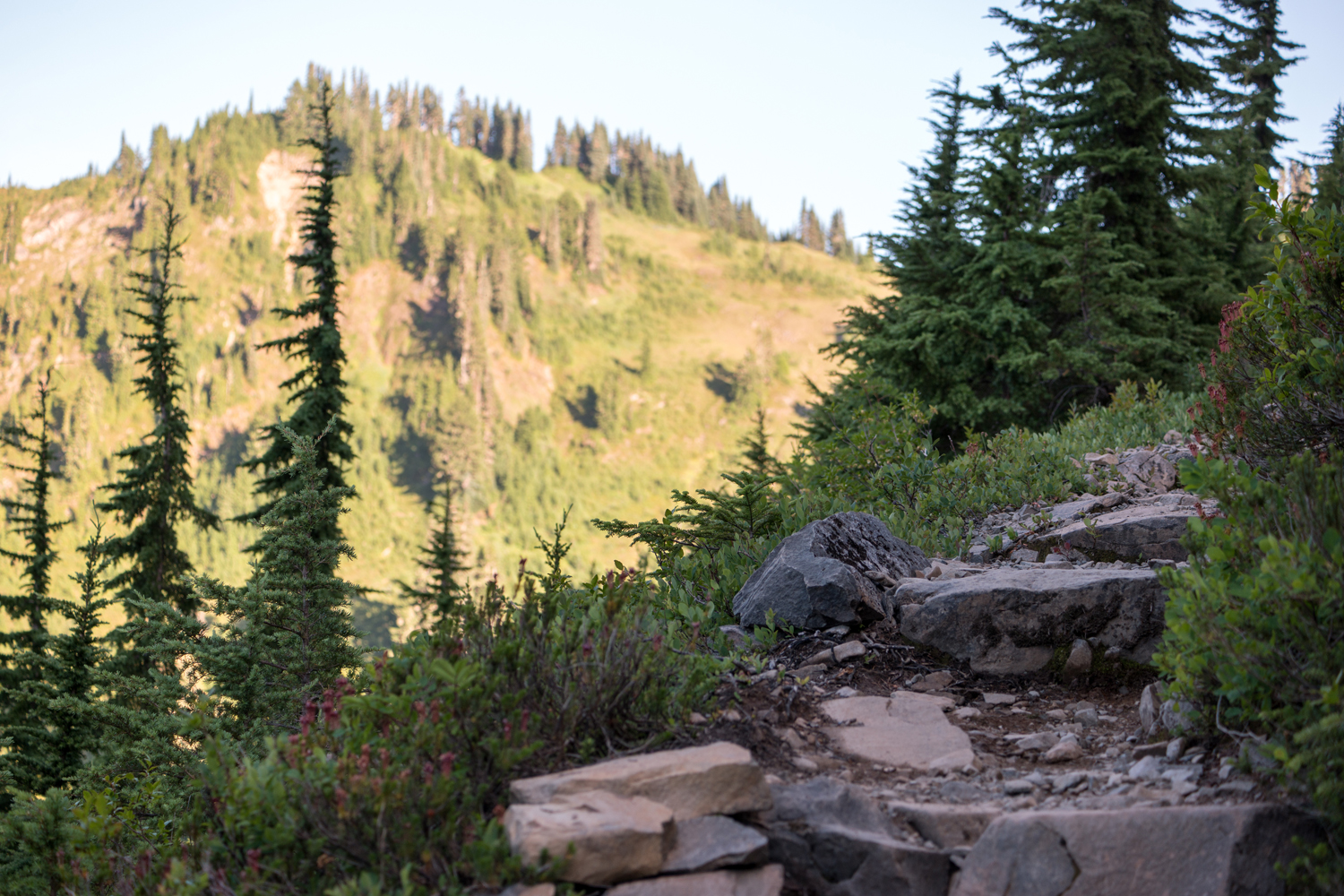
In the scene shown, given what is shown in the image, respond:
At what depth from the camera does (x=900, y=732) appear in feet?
13.6

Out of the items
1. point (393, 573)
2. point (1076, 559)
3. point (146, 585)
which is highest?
point (1076, 559)

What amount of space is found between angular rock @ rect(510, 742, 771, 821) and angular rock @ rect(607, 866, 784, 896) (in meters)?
0.23

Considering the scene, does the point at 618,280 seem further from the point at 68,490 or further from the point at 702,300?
the point at 68,490

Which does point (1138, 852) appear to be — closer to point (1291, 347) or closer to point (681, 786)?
point (681, 786)

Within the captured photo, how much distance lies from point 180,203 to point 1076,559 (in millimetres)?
199193

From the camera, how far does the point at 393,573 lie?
129 metres

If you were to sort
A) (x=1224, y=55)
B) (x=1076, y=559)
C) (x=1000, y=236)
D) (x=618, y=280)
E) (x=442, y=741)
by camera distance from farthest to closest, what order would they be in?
(x=618, y=280) < (x=1224, y=55) < (x=1000, y=236) < (x=1076, y=559) < (x=442, y=741)

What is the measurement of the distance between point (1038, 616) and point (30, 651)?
2178 cm

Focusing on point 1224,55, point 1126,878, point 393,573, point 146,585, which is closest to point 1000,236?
point 1126,878

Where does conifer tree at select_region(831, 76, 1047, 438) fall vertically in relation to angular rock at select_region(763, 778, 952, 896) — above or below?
above

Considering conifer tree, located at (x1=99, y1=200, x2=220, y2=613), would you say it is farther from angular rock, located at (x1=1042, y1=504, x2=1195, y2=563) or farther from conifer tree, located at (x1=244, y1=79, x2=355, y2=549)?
angular rock, located at (x1=1042, y1=504, x2=1195, y2=563)

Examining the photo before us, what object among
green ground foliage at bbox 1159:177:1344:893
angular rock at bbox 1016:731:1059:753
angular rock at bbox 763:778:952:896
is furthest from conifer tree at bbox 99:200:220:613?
green ground foliage at bbox 1159:177:1344:893

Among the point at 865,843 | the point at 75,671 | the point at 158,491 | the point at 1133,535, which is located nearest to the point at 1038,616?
the point at 1133,535

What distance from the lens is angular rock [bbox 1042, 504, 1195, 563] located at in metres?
5.69
